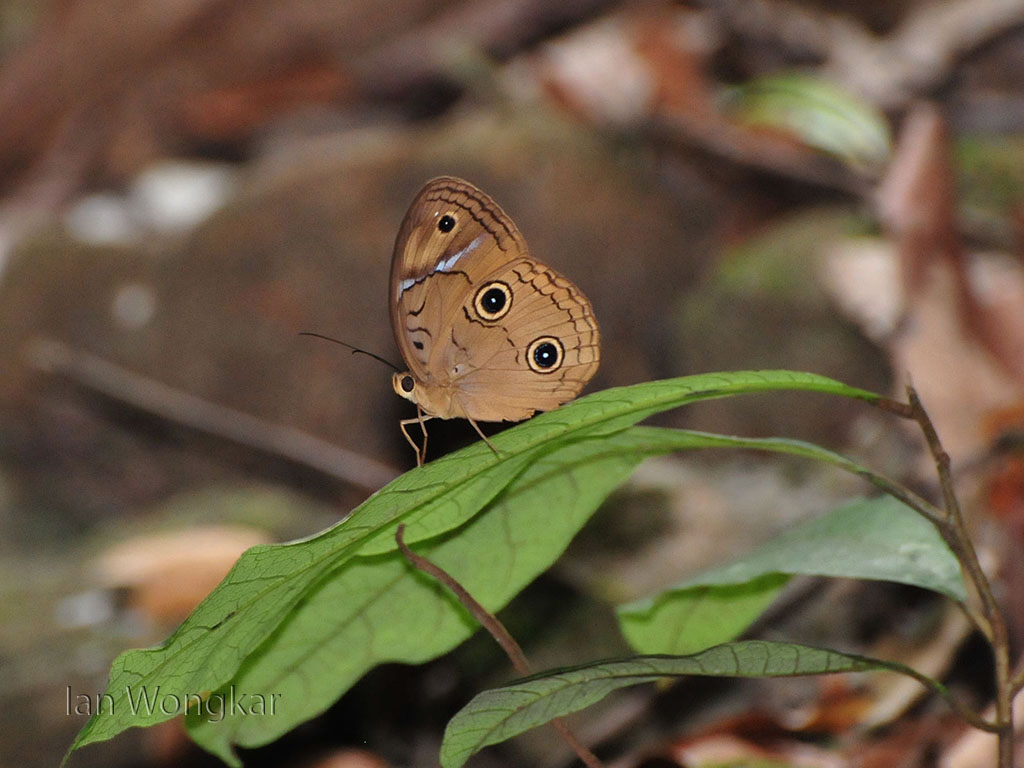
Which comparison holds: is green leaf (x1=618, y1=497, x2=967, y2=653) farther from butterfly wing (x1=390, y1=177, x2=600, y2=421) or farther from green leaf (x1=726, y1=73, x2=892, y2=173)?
green leaf (x1=726, y1=73, x2=892, y2=173)

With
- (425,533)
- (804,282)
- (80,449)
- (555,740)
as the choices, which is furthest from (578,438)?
(80,449)

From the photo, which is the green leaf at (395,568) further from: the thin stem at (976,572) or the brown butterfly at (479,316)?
the brown butterfly at (479,316)

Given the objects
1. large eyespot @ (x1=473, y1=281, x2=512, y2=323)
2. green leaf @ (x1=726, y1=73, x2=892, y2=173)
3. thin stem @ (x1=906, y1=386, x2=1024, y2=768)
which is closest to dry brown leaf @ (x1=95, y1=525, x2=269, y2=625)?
large eyespot @ (x1=473, y1=281, x2=512, y2=323)

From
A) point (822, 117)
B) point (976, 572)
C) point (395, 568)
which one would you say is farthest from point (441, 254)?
point (822, 117)

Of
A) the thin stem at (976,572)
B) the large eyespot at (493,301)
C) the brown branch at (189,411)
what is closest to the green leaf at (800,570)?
the thin stem at (976,572)

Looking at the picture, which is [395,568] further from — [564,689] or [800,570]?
[800,570]

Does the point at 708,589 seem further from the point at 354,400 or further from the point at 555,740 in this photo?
the point at 354,400
